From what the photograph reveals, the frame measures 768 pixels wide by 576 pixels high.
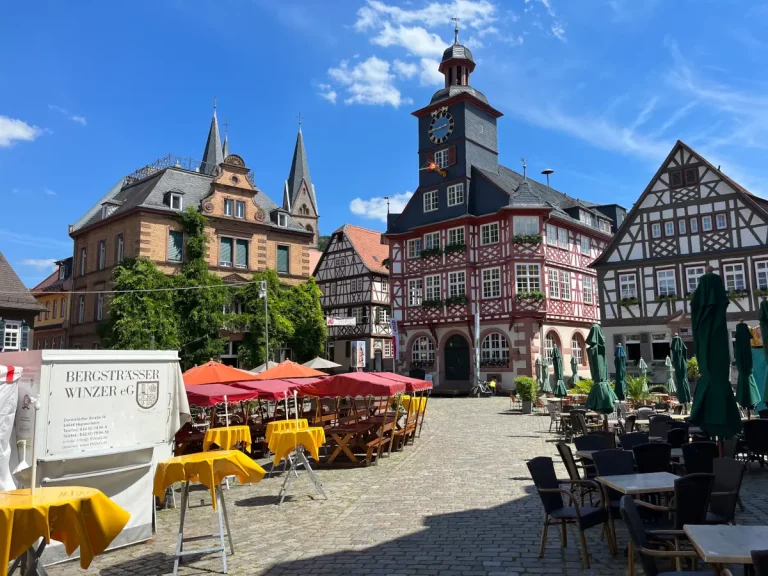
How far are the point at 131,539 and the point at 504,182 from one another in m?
32.6

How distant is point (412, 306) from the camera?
37219mm

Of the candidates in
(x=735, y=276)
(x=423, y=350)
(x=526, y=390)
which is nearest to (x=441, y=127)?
(x=423, y=350)

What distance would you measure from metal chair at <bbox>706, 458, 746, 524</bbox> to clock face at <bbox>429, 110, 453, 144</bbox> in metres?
32.1

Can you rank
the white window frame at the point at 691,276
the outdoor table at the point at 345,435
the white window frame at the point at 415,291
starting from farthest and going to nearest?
the white window frame at the point at 415,291 < the white window frame at the point at 691,276 < the outdoor table at the point at 345,435

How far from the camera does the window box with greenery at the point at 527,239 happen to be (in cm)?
3281

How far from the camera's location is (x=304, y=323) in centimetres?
3459

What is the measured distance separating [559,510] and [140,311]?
86.9ft

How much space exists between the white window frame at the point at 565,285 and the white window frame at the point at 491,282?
12.6 ft

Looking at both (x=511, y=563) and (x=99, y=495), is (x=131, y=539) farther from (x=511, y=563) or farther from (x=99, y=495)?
(x=511, y=563)

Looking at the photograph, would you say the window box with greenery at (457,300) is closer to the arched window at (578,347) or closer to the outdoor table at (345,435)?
the arched window at (578,347)

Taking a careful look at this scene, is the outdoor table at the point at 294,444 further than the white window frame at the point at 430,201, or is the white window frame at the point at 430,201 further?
the white window frame at the point at 430,201

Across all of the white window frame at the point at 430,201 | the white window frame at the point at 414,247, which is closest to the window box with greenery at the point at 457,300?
the white window frame at the point at 414,247

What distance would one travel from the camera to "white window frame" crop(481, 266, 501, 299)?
3362 centimetres

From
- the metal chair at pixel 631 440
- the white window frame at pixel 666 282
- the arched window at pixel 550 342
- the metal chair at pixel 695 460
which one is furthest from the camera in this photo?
the arched window at pixel 550 342
